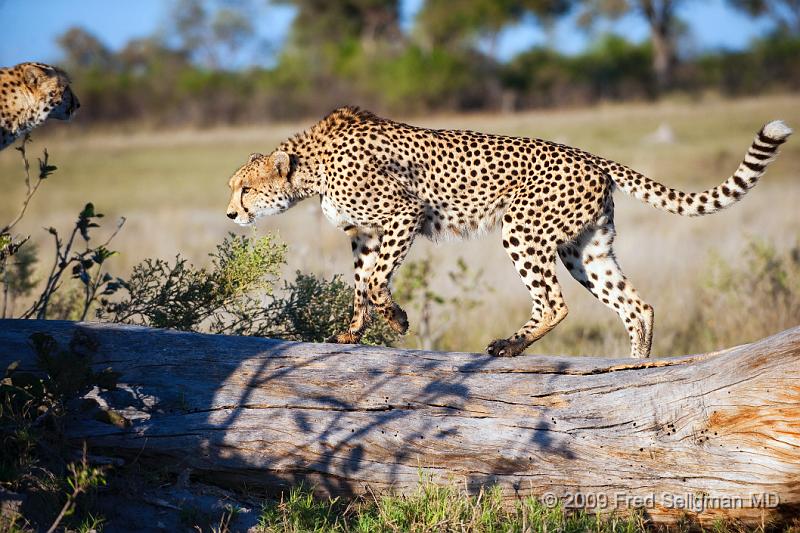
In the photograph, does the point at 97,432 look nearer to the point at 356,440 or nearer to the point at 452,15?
the point at 356,440

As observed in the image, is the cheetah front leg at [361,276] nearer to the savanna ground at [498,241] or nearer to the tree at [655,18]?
the savanna ground at [498,241]

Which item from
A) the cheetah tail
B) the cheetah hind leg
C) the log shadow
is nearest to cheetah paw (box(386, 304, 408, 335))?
the cheetah hind leg

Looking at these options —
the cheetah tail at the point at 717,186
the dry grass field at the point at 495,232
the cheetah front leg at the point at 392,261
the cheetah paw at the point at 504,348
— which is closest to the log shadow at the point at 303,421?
the cheetah paw at the point at 504,348

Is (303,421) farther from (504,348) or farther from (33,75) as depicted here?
(33,75)

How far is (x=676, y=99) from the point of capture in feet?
107

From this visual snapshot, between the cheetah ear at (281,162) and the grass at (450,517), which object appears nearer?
the grass at (450,517)

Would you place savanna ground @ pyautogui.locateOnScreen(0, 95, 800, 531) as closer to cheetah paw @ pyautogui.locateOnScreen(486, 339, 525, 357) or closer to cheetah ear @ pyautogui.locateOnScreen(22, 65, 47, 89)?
cheetah paw @ pyautogui.locateOnScreen(486, 339, 525, 357)

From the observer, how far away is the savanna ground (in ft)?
12.3

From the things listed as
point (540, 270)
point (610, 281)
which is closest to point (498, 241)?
point (610, 281)

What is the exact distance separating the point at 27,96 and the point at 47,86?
0.15 m

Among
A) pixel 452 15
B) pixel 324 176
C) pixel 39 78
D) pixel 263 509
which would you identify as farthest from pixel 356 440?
pixel 452 15

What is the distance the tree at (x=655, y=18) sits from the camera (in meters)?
39.3

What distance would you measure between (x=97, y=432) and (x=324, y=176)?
2.31 m

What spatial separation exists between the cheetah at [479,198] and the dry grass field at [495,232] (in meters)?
0.56
